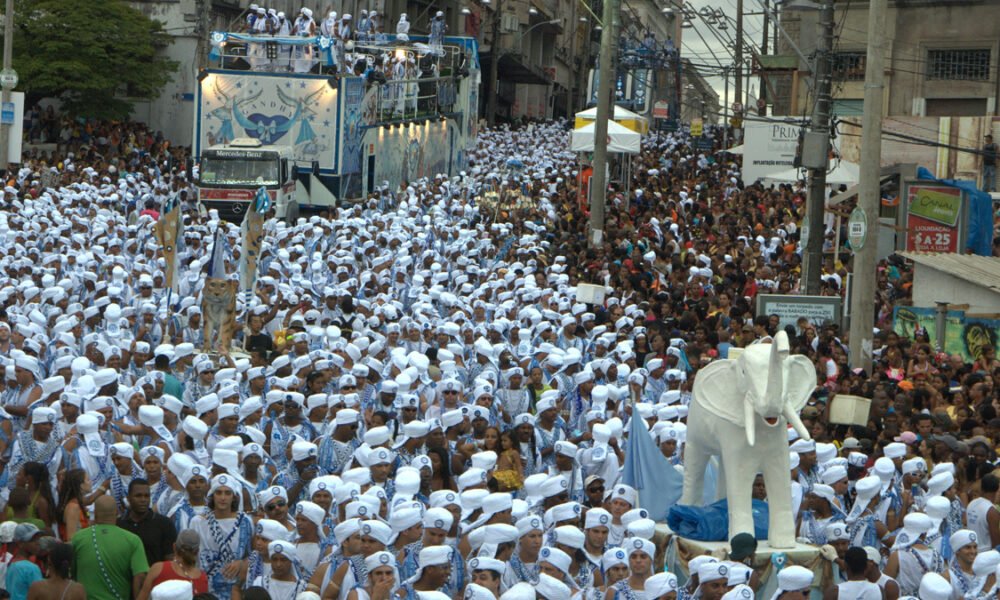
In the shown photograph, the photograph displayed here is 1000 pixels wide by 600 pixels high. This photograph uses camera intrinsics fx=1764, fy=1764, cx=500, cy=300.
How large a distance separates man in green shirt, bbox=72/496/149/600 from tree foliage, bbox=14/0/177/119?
3774cm

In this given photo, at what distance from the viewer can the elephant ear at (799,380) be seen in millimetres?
10086

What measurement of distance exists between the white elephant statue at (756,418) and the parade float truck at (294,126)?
21.6 m

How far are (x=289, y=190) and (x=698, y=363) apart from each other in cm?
1758

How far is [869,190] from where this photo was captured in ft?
59.7

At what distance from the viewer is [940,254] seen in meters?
20.8

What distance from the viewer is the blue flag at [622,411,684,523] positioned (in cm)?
1104

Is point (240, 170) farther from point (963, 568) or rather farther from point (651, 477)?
point (963, 568)

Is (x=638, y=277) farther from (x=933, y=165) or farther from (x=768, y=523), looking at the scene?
(x=933, y=165)

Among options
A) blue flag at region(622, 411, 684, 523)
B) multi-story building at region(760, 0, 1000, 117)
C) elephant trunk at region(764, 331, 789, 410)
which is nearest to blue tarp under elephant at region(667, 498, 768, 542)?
blue flag at region(622, 411, 684, 523)

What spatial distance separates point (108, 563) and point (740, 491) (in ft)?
11.6

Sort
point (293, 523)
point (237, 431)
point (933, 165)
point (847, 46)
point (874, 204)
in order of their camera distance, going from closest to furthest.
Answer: point (293, 523) < point (237, 431) < point (874, 204) < point (933, 165) < point (847, 46)

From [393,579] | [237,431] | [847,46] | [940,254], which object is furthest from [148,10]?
[393,579]

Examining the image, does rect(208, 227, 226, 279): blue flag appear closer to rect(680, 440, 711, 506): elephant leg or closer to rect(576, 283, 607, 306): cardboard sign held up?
rect(576, 283, 607, 306): cardboard sign held up

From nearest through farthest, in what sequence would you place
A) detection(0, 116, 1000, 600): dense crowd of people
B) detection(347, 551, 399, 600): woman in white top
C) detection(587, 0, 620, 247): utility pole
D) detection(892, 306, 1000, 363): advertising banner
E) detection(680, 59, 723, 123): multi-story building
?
detection(347, 551, 399, 600): woman in white top → detection(0, 116, 1000, 600): dense crowd of people → detection(892, 306, 1000, 363): advertising banner → detection(587, 0, 620, 247): utility pole → detection(680, 59, 723, 123): multi-story building
